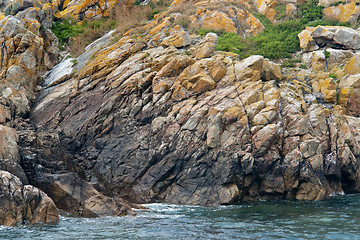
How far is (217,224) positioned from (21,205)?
704 centimetres

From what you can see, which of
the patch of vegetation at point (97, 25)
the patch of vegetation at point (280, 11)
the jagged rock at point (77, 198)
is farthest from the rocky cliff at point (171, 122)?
the patch of vegetation at point (280, 11)

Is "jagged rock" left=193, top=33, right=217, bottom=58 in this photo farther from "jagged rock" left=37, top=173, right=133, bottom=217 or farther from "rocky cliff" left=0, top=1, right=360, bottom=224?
"jagged rock" left=37, top=173, right=133, bottom=217

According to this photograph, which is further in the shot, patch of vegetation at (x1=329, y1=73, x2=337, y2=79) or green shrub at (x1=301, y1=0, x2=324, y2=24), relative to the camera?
green shrub at (x1=301, y1=0, x2=324, y2=24)

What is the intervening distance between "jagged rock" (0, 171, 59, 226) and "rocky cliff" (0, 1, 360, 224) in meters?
1.72

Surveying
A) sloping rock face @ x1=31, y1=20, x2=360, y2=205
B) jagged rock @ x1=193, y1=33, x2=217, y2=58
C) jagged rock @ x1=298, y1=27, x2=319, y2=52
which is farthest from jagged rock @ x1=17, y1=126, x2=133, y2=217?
jagged rock @ x1=298, y1=27, x2=319, y2=52

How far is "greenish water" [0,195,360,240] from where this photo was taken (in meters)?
12.8

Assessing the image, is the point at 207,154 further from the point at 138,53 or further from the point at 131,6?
the point at 131,6

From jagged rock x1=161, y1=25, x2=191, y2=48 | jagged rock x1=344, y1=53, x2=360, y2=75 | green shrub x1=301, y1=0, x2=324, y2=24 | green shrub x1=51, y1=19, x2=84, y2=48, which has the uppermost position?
green shrub x1=301, y1=0, x2=324, y2=24

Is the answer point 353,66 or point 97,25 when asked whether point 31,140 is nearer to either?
point 97,25

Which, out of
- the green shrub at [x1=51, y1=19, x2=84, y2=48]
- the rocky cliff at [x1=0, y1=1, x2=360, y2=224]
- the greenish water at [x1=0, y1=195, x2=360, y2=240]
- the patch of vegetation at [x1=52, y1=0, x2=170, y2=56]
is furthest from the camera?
the green shrub at [x1=51, y1=19, x2=84, y2=48]

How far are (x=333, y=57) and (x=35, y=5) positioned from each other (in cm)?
2230

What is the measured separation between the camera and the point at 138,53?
25.8m

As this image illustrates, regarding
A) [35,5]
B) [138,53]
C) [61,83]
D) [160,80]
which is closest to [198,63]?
[160,80]

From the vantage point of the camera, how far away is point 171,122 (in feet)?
70.5
